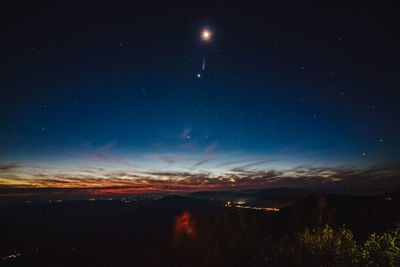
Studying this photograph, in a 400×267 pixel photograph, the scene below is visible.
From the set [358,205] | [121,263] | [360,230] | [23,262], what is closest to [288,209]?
[358,205]

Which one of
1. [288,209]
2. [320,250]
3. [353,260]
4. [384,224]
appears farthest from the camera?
[288,209]

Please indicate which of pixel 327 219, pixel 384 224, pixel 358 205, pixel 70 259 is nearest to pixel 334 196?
pixel 358 205

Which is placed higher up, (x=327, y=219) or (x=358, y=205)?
(x=358, y=205)

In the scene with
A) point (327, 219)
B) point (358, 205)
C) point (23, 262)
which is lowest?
point (23, 262)

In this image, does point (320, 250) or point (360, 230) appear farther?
point (360, 230)

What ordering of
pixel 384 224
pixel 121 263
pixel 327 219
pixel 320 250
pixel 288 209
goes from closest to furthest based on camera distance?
pixel 320 250
pixel 384 224
pixel 327 219
pixel 288 209
pixel 121 263

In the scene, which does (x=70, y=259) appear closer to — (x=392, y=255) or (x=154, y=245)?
(x=154, y=245)

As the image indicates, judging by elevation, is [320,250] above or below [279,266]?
above

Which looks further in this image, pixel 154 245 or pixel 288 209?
pixel 154 245

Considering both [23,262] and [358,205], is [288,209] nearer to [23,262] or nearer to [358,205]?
[358,205]
